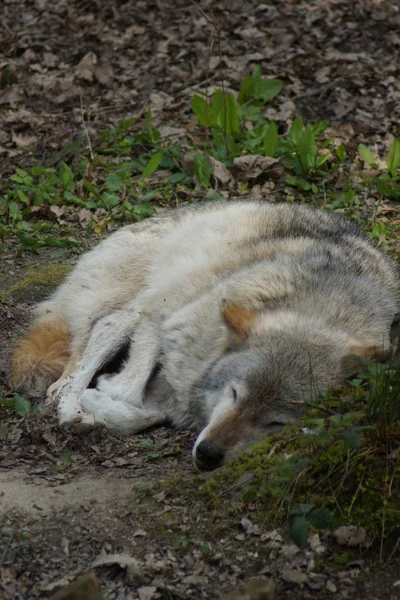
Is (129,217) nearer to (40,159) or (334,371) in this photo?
(40,159)

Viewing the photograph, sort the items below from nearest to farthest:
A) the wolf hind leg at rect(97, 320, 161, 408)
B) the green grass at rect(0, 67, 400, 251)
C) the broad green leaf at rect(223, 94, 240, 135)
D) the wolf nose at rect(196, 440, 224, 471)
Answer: the wolf nose at rect(196, 440, 224, 471) < the wolf hind leg at rect(97, 320, 161, 408) < the green grass at rect(0, 67, 400, 251) < the broad green leaf at rect(223, 94, 240, 135)

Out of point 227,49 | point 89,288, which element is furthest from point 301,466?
point 227,49

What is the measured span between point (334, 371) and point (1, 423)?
1991 mm

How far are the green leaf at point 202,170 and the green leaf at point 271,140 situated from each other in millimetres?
609

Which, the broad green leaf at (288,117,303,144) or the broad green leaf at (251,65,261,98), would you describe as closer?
the broad green leaf at (288,117,303,144)

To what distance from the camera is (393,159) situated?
25.3 feet

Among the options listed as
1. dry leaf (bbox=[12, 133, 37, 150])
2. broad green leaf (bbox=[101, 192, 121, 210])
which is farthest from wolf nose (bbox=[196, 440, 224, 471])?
dry leaf (bbox=[12, 133, 37, 150])

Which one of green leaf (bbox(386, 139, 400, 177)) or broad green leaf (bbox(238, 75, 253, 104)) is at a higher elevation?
broad green leaf (bbox(238, 75, 253, 104))

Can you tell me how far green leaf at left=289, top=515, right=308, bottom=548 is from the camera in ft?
10.0

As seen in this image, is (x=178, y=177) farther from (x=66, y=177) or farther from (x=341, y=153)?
(x=341, y=153)

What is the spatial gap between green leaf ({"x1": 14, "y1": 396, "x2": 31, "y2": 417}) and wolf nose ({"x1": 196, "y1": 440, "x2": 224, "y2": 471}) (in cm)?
130

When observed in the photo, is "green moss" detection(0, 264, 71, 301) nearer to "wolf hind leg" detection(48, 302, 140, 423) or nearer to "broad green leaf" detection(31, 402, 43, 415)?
"wolf hind leg" detection(48, 302, 140, 423)

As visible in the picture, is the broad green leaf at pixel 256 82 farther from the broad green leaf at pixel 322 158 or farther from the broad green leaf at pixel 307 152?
the broad green leaf at pixel 322 158

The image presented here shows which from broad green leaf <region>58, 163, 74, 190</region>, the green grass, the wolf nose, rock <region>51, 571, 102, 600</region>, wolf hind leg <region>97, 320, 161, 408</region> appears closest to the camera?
rock <region>51, 571, 102, 600</region>
